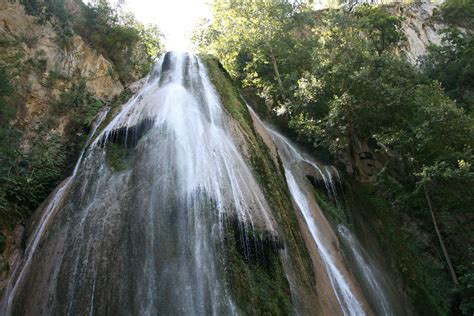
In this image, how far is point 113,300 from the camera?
6.68m

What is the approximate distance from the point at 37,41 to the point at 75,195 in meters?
8.36

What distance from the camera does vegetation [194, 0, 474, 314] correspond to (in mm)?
12969

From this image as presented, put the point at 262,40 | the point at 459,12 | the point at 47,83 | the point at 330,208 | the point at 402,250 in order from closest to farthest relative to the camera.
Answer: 1. the point at 330,208
2. the point at 402,250
3. the point at 47,83
4. the point at 262,40
5. the point at 459,12

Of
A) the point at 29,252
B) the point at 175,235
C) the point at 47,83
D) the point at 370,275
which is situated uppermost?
the point at 47,83

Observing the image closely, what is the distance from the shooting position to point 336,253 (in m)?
10.7

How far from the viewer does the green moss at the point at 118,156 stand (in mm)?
9180

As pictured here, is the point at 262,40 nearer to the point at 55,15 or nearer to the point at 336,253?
the point at 55,15

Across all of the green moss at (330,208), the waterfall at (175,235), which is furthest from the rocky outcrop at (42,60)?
the green moss at (330,208)

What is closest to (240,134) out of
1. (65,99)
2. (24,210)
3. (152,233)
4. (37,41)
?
(152,233)

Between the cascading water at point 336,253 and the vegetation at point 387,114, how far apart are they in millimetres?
1695

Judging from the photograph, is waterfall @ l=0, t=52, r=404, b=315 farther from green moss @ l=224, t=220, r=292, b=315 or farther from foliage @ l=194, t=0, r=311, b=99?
foliage @ l=194, t=0, r=311, b=99

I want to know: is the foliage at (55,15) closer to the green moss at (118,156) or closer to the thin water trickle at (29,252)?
the green moss at (118,156)

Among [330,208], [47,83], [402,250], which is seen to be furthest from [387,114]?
[47,83]

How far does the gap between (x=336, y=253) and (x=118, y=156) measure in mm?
6424
